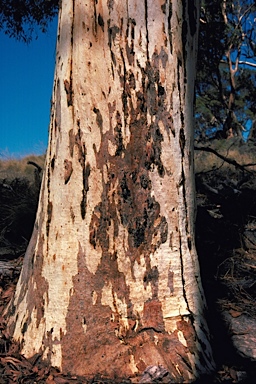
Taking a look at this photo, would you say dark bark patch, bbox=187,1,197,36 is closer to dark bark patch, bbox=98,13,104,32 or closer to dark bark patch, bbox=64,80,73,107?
dark bark patch, bbox=98,13,104,32

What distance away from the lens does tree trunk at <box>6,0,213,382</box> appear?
2018 mm

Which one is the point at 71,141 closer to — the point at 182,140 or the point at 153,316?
the point at 182,140

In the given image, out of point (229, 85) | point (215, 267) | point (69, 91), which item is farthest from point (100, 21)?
point (229, 85)

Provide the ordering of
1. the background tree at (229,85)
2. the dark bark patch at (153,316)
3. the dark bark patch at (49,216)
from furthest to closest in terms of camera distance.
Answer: the background tree at (229,85) < the dark bark patch at (49,216) < the dark bark patch at (153,316)

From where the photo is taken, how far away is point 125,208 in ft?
6.68

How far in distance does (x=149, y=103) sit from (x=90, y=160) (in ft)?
1.21

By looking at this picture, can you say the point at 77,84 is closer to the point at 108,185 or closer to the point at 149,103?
the point at 149,103

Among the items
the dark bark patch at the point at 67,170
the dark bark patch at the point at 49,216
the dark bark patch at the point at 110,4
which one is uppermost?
the dark bark patch at the point at 110,4

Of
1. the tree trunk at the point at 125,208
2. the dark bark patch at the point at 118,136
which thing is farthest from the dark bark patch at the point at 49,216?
the dark bark patch at the point at 118,136

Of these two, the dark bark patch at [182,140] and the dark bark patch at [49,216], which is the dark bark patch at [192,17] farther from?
the dark bark patch at [49,216]

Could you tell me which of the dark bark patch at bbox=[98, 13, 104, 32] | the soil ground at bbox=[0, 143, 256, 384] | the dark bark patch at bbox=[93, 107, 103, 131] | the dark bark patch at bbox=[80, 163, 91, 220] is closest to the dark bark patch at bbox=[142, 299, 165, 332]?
the soil ground at bbox=[0, 143, 256, 384]

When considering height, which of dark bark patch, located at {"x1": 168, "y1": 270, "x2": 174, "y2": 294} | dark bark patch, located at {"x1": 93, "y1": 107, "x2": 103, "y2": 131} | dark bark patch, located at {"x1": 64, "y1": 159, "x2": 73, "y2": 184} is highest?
dark bark patch, located at {"x1": 93, "y1": 107, "x2": 103, "y2": 131}

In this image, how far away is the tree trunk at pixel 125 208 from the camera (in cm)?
202

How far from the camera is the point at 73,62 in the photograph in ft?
6.95
